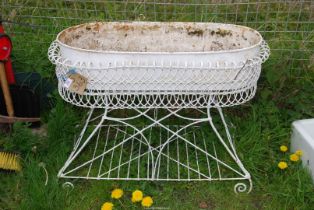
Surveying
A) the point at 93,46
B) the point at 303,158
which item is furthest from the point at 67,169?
the point at 303,158

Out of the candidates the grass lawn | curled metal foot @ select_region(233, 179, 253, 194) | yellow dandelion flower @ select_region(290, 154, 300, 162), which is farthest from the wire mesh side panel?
curled metal foot @ select_region(233, 179, 253, 194)

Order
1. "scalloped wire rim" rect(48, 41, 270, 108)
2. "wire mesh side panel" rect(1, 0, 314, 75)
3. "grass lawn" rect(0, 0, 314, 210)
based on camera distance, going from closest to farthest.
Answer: "scalloped wire rim" rect(48, 41, 270, 108)
"grass lawn" rect(0, 0, 314, 210)
"wire mesh side panel" rect(1, 0, 314, 75)

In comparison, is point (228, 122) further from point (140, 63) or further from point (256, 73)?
point (140, 63)

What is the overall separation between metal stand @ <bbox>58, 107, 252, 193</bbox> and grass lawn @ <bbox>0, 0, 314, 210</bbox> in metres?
0.06

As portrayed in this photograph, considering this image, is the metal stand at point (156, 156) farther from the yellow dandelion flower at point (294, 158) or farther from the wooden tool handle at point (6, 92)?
the wooden tool handle at point (6, 92)

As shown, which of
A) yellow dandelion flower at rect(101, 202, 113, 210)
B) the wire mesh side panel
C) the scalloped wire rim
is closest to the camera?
the scalloped wire rim

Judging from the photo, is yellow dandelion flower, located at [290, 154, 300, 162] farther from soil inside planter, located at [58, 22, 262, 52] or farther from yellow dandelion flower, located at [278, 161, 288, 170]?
soil inside planter, located at [58, 22, 262, 52]

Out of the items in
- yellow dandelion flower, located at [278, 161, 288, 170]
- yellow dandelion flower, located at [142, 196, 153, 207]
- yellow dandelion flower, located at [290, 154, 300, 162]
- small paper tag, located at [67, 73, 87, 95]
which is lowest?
yellow dandelion flower, located at [142, 196, 153, 207]

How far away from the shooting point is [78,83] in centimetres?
156

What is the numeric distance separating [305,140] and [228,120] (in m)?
0.48

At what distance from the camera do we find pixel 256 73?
1601mm

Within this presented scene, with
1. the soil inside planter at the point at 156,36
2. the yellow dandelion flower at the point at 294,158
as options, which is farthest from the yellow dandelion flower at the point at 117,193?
the yellow dandelion flower at the point at 294,158

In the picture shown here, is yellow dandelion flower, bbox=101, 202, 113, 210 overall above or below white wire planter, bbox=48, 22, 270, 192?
below

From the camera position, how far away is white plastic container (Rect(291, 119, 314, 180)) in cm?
187
